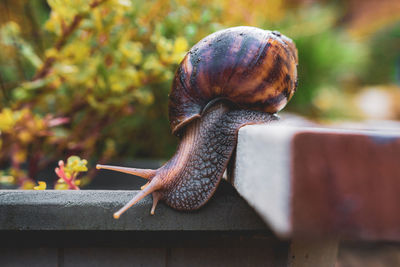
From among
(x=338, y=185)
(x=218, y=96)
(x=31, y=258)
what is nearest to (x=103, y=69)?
(x=218, y=96)

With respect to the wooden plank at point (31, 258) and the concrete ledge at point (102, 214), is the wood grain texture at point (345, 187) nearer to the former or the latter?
the concrete ledge at point (102, 214)

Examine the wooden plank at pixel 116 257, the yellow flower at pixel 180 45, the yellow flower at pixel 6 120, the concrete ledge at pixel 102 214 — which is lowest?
the wooden plank at pixel 116 257

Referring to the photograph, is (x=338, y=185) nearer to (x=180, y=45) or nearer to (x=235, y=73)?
(x=235, y=73)

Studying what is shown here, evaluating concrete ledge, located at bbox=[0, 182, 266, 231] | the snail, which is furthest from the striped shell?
concrete ledge, located at bbox=[0, 182, 266, 231]

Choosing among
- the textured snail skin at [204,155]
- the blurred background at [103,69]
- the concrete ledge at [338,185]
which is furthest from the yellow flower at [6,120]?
the concrete ledge at [338,185]

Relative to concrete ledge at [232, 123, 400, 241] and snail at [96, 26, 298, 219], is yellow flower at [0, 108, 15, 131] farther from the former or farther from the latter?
concrete ledge at [232, 123, 400, 241]

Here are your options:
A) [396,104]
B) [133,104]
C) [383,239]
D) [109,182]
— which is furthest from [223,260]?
[396,104]

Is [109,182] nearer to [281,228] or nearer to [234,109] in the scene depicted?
[234,109]
